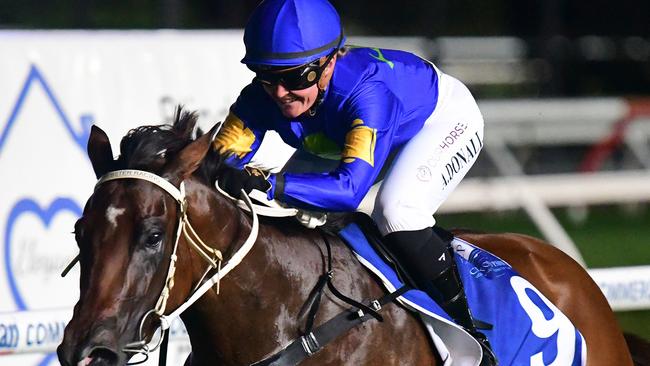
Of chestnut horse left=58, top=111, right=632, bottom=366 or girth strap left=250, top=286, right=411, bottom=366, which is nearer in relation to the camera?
chestnut horse left=58, top=111, right=632, bottom=366

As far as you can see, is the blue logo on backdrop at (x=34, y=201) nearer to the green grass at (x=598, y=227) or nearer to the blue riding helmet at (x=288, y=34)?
the blue riding helmet at (x=288, y=34)

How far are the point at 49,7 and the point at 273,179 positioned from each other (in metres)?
8.06

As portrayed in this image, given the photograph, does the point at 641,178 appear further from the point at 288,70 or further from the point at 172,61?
the point at 288,70

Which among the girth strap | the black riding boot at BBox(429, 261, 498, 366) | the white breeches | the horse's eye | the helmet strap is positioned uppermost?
the helmet strap

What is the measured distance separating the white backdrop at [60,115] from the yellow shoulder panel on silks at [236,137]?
1808 mm

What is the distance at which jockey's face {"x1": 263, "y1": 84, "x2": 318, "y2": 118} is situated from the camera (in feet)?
10.9

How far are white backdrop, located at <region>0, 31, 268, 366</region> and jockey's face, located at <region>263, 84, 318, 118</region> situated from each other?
2.09 m

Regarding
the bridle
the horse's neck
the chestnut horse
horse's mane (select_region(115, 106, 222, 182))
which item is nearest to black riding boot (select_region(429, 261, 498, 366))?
the chestnut horse

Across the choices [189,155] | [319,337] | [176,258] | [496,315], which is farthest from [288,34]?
[496,315]

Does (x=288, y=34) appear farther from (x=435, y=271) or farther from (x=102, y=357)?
(x=102, y=357)

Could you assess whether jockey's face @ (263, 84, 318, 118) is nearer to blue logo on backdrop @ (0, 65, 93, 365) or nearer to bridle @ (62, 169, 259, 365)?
bridle @ (62, 169, 259, 365)

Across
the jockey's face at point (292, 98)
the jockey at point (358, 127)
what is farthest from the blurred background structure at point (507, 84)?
the jockey's face at point (292, 98)

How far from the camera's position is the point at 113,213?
283cm

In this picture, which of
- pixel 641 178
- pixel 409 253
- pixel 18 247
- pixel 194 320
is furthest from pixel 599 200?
pixel 194 320
